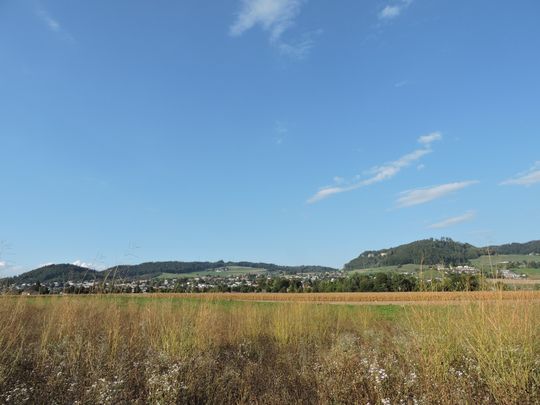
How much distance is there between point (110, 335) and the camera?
7645 mm

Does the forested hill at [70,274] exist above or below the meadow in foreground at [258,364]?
above

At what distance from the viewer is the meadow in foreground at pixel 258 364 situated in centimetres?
507

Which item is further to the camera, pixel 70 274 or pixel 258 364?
pixel 70 274

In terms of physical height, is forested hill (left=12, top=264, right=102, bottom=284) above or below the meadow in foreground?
above

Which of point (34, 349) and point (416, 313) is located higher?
point (416, 313)

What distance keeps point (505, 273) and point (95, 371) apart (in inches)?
297

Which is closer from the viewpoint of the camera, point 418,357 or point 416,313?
point 418,357

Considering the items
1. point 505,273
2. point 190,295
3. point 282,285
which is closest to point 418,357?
point 505,273

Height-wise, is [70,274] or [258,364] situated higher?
[70,274]

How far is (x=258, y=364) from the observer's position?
7605 millimetres

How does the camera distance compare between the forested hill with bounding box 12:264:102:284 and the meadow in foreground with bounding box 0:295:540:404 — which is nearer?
the meadow in foreground with bounding box 0:295:540:404

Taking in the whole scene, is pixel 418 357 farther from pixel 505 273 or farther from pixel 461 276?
pixel 505 273

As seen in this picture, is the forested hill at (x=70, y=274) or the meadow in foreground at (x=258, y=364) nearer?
the meadow in foreground at (x=258, y=364)

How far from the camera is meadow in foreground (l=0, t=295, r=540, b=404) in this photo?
200 inches
